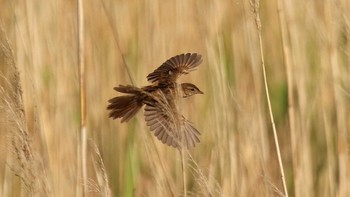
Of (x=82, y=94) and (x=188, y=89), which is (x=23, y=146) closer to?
(x=82, y=94)

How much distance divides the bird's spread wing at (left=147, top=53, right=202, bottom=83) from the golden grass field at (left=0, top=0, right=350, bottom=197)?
383 mm

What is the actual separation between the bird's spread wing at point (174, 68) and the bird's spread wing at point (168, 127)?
3.8 inches

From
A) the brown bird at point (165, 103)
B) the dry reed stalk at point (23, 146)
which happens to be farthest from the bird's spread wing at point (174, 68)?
the dry reed stalk at point (23, 146)

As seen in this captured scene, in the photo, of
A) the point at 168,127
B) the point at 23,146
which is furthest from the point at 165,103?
the point at 23,146

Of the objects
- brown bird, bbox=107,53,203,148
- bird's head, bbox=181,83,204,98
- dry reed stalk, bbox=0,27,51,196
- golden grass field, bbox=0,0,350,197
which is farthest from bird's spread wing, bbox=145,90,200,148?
golden grass field, bbox=0,0,350,197

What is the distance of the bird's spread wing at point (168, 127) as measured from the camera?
1.55 metres

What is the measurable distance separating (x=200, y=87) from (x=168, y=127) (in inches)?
41.0

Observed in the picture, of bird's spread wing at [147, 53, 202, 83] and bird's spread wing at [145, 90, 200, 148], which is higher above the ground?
bird's spread wing at [147, 53, 202, 83]

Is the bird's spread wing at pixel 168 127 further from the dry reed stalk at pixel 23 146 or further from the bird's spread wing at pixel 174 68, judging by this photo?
the dry reed stalk at pixel 23 146

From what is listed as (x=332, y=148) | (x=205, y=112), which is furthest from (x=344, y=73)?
(x=205, y=112)

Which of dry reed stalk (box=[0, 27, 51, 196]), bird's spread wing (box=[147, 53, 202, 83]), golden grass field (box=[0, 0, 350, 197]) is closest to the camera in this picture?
dry reed stalk (box=[0, 27, 51, 196])

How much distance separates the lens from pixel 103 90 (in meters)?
2.72

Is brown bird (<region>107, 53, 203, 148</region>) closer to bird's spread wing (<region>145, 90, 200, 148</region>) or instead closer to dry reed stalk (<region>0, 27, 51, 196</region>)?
bird's spread wing (<region>145, 90, 200, 148</region>)

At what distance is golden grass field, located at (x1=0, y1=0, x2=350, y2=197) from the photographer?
2.37m
